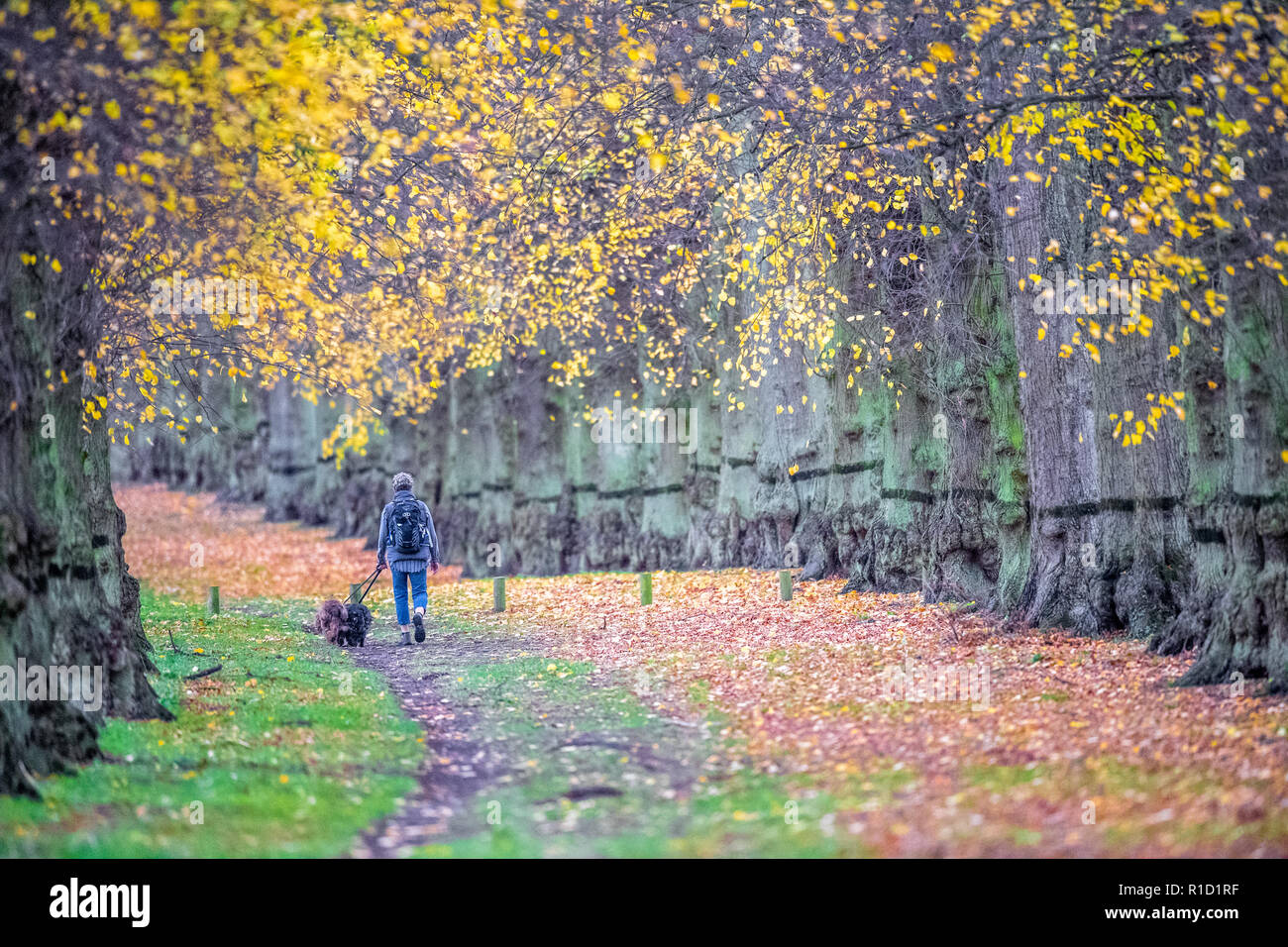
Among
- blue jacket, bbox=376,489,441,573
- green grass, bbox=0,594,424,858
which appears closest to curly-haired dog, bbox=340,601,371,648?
blue jacket, bbox=376,489,441,573

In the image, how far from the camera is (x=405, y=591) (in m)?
17.1

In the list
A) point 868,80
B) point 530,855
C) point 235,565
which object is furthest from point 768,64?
point 235,565

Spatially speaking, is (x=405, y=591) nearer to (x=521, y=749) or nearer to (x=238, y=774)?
(x=521, y=749)

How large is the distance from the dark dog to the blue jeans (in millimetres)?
429

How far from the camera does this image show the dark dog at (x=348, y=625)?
55.5 ft

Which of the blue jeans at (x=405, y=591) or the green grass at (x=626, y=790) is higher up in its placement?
the blue jeans at (x=405, y=591)

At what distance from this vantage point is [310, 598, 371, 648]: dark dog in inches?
666

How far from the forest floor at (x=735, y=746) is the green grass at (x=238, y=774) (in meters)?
0.04

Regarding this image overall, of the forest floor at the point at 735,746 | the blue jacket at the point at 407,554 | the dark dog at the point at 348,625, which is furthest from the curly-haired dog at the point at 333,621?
the blue jacket at the point at 407,554

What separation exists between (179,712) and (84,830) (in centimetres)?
404

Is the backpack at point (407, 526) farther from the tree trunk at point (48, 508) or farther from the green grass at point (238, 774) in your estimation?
the tree trunk at point (48, 508)

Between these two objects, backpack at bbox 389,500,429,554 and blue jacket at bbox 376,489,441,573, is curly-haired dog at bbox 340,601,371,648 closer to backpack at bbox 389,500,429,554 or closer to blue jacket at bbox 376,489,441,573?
blue jacket at bbox 376,489,441,573
